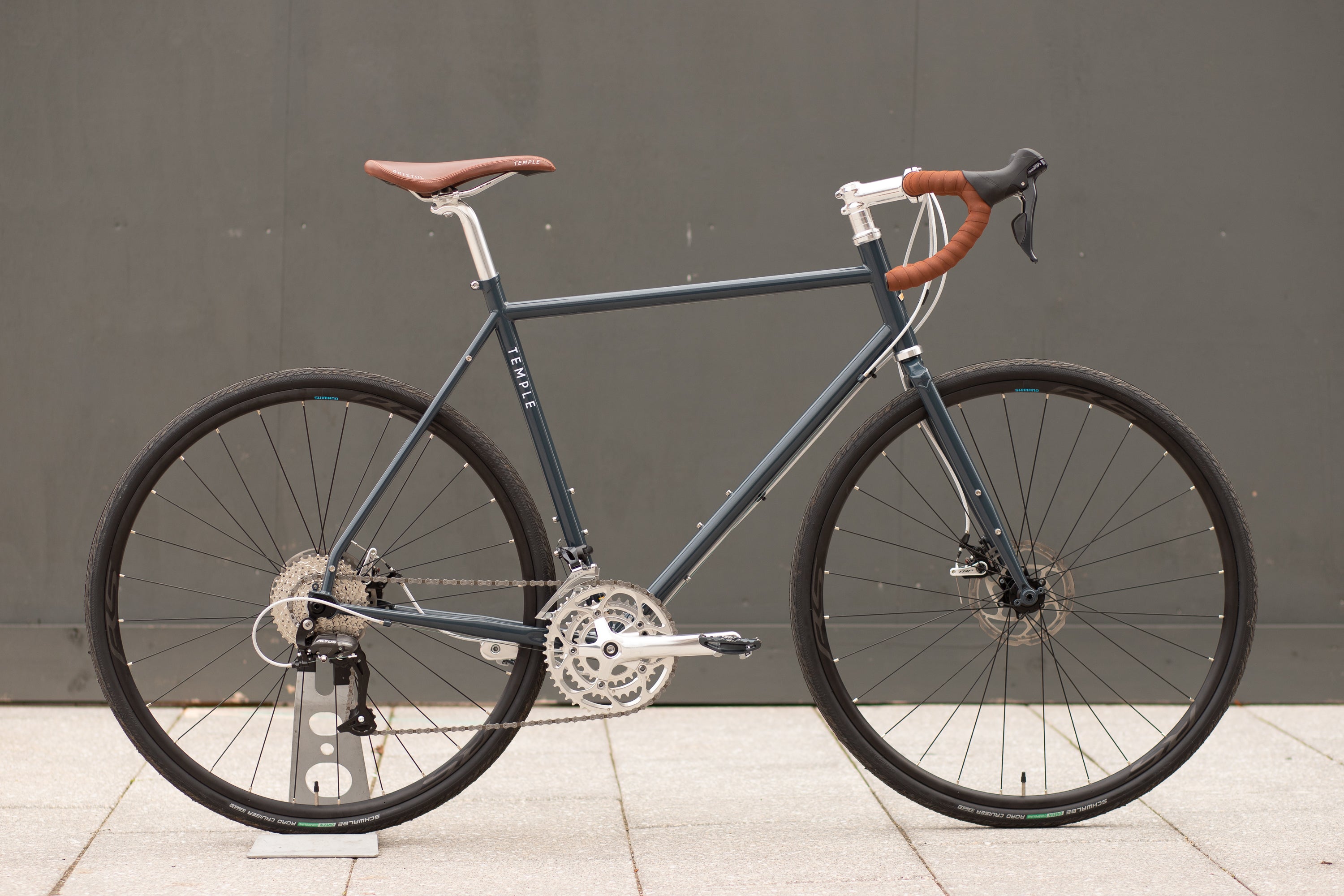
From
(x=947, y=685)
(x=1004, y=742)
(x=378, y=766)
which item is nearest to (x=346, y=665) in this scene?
(x=378, y=766)

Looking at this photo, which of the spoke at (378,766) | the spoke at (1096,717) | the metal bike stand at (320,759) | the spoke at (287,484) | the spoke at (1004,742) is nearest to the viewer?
the metal bike stand at (320,759)

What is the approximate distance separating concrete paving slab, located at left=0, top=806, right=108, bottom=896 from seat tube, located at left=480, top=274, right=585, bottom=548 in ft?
4.01

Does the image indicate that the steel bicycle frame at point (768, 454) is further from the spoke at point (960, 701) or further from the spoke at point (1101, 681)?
the spoke at point (1101, 681)

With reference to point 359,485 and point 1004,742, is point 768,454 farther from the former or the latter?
point 359,485

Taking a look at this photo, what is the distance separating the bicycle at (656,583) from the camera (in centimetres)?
237

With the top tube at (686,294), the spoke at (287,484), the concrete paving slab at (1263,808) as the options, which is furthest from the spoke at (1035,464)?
the spoke at (287,484)

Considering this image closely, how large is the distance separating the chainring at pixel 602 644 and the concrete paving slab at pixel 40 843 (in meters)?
1.07

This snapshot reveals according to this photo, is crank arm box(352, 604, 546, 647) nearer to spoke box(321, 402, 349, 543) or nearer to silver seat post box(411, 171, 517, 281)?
silver seat post box(411, 171, 517, 281)

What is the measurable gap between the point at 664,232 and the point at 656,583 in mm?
1459

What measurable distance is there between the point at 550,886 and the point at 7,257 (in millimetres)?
2614

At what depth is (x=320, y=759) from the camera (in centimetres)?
245

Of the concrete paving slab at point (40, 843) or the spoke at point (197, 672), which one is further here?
the spoke at point (197, 672)

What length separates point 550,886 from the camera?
7.27ft

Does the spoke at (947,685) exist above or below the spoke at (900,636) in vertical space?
below
